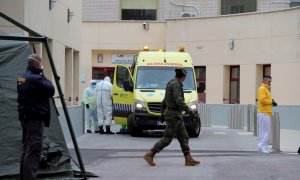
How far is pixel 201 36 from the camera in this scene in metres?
33.8

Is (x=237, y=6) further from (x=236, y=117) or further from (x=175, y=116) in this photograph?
(x=175, y=116)

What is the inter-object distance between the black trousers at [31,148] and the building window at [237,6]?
29.1 meters

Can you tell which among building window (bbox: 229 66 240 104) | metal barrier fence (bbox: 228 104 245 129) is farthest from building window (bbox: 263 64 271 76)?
metal barrier fence (bbox: 228 104 245 129)

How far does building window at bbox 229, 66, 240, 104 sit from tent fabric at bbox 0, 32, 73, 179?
70.3 ft

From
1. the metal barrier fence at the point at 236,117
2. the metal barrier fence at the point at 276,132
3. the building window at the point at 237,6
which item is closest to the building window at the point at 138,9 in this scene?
A: the building window at the point at 237,6

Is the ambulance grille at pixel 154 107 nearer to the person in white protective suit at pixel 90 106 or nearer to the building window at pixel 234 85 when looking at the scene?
the person in white protective suit at pixel 90 106

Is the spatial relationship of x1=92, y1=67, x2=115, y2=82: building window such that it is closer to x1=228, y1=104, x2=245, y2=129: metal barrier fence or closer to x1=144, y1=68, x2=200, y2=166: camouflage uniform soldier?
x1=228, y1=104, x2=245, y2=129: metal barrier fence

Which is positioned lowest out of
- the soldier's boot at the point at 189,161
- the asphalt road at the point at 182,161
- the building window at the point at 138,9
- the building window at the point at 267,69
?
the asphalt road at the point at 182,161

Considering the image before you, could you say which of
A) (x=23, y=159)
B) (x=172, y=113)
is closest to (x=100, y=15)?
(x=172, y=113)

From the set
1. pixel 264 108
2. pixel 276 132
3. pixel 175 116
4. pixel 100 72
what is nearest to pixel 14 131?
pixel 175 116

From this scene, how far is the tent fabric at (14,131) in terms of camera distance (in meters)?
11.4

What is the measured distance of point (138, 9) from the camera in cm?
A: 3981

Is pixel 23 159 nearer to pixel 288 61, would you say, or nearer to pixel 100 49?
pixel 288 61

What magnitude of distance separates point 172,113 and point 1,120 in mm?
3336
